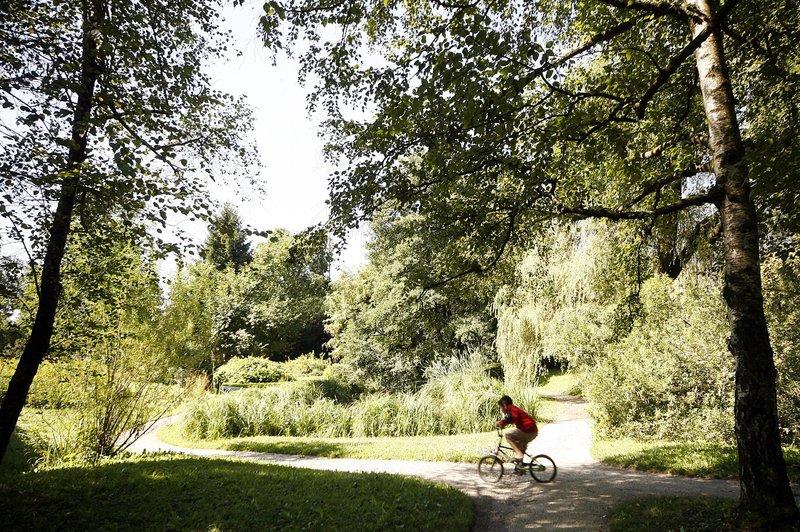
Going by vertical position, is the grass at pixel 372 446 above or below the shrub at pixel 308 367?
below

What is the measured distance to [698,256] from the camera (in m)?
11.7

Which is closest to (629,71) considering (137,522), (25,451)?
(137,522)

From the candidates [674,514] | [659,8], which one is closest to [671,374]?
[674,514]

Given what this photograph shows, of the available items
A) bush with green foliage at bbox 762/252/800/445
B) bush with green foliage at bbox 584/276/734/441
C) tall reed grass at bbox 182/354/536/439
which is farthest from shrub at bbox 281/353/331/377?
bush with green foliage at bbox 762/252/800/445

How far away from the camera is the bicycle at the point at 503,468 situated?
6.95 meters

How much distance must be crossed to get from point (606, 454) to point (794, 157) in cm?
667

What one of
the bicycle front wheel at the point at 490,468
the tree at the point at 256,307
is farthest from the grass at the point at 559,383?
the bicycle front wheel at the point at 490,468

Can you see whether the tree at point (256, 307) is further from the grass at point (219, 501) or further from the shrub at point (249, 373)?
the grass at point (219, 501)

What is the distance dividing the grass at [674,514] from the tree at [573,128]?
57 centimetres

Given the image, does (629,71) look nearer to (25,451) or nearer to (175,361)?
(175,361)

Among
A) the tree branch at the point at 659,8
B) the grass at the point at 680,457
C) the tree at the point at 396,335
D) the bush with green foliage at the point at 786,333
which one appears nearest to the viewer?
the tree branch at the point at 659,8

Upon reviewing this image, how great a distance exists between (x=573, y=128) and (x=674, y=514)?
4.49 metres

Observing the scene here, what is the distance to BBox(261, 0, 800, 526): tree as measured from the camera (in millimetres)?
3914

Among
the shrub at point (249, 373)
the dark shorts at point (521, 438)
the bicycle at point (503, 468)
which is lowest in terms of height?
the bicycle at point (503, 468)
